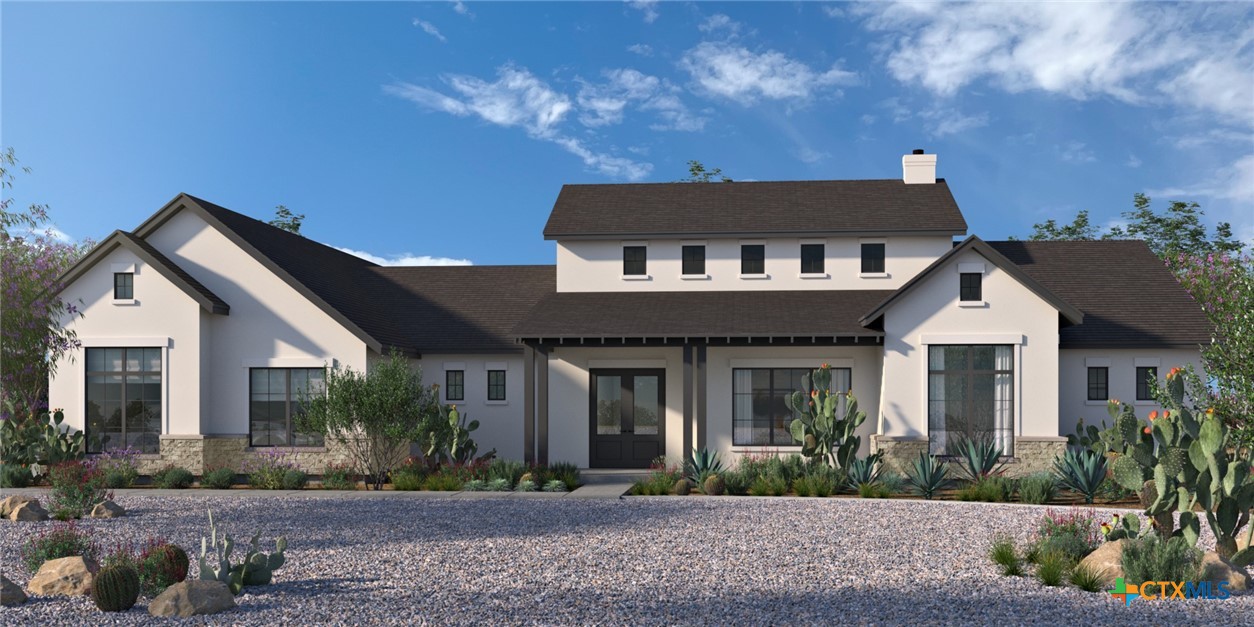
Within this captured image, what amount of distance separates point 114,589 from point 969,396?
17.0 metres

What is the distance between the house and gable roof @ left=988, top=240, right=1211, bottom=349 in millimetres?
81

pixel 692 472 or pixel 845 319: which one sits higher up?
pixel 845 319

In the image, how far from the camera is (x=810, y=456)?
768 inches

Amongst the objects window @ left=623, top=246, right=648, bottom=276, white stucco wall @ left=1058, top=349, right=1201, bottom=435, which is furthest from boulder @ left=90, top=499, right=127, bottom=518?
white stucco wall @ left=1058, top=349, right=1201, bottom=435

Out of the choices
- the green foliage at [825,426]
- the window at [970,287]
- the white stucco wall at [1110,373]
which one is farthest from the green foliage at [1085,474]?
the white stucco wall at [1110,373]

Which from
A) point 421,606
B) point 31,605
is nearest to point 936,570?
point 421,606

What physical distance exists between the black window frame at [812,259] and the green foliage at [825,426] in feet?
18.2

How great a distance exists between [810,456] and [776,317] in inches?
148

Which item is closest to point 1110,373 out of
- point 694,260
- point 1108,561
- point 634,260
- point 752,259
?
point 752,259

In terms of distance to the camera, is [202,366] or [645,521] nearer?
[645,521]

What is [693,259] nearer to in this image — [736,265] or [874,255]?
[736,265]

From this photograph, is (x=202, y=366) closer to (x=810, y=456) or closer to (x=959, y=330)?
(x=810, y=456)

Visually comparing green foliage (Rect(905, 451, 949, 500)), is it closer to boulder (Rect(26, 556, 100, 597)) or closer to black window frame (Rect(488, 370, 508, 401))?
black window frame (Rect(488, 370, 508, 401))

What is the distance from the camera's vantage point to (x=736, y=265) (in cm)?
2497
